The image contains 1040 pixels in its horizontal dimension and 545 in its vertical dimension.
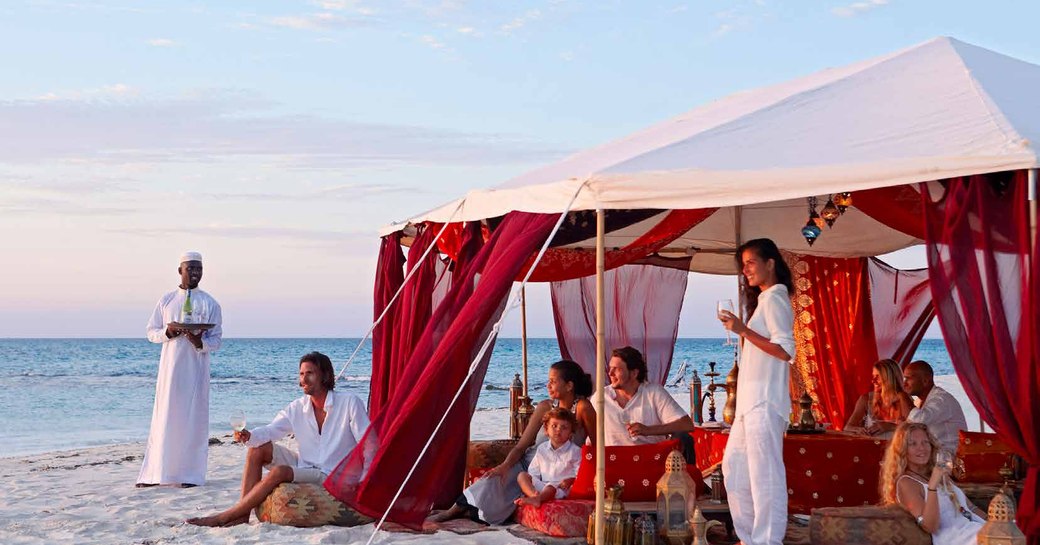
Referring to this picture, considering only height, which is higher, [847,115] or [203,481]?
[847,115]

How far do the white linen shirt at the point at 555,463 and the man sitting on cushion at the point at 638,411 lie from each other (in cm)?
24

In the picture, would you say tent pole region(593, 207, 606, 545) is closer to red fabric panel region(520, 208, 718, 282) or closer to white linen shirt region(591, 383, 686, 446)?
red fabric panel region(520, 208, 718, 282)

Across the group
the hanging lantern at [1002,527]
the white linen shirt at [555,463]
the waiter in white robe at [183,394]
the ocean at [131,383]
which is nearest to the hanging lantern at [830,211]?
the white linen shirt at [555,463]

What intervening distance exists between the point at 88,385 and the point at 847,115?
84.2 ft

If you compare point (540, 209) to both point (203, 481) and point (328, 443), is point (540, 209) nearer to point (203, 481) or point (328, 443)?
point (328, 443)

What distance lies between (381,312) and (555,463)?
2051mm

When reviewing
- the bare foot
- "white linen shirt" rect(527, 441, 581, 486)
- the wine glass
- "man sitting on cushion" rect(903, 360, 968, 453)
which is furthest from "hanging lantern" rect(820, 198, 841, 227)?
the bare foot

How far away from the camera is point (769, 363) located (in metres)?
5.23

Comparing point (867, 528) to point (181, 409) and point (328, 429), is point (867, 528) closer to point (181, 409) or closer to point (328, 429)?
point (328, 429)

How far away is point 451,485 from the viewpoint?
656 centimetres

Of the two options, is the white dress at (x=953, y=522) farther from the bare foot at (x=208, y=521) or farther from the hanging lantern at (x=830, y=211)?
the bare foot at (x=208, y=521)

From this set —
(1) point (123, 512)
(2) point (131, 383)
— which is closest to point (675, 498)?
(1) point (123, 512)

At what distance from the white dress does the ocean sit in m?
9.60

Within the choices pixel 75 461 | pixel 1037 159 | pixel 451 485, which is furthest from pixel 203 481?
pixel 1037 159
